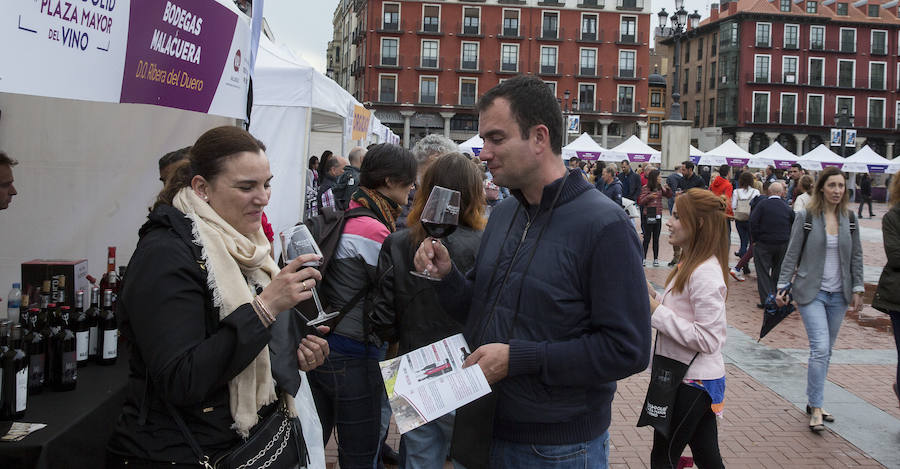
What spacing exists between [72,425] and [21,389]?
262 millimetres

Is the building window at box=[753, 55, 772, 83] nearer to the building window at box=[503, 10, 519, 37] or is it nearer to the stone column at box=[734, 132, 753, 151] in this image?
the stone column at box=[734, 132, 753, 151]

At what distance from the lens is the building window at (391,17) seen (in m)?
57.8

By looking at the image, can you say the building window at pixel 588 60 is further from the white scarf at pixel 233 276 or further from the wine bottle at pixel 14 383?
the white scarf at pixel 233 276

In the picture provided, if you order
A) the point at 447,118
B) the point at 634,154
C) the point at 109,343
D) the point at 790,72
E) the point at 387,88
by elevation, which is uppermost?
the point at 790,72

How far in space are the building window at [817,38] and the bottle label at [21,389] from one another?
71185 mm

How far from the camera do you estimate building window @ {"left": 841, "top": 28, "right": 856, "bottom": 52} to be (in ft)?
204

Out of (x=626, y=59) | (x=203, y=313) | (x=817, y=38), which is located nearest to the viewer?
(x=203, y=313)

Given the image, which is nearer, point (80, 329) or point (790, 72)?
point (80, 329)

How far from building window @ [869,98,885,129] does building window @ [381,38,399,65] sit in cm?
4363

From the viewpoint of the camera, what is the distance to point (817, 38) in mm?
62250

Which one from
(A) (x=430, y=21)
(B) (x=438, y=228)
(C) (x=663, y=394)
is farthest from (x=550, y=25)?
(B) (x=438, y=228)

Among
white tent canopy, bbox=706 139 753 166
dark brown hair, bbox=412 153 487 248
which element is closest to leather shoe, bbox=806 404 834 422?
dark brown hair, bbox=412 153 487 248

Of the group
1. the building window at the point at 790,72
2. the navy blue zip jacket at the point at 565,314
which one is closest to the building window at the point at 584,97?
the building window at the point at 790,72

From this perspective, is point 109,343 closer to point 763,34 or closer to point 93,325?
point 93,325
